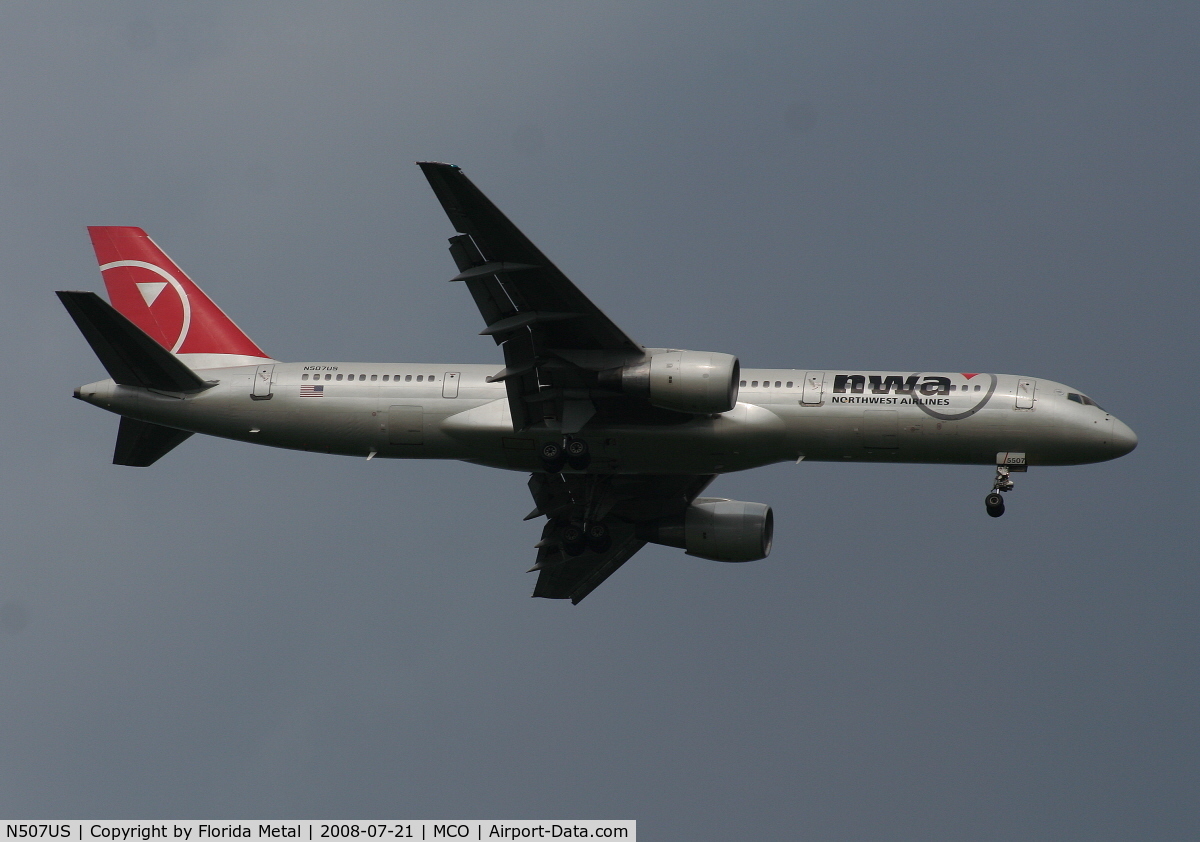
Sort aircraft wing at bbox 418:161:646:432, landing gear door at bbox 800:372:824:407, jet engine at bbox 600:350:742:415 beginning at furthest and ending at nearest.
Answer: landing gear door at bbox 800:372:824:407 < jet engine at bbox 600:350:742:415 < aircraft wing at bbox 418:161:646:432

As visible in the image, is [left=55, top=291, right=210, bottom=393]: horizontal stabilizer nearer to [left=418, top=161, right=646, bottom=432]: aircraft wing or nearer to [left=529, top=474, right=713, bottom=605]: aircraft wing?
[left=418, top=161, right=646, bottom=432]: aircraft wing

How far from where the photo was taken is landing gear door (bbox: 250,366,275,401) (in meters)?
48.0

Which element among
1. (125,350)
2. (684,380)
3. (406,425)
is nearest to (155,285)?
(125,350)

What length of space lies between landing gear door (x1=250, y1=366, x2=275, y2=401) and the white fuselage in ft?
0.14

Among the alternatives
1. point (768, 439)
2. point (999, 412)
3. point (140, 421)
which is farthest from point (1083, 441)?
point (140, 421)

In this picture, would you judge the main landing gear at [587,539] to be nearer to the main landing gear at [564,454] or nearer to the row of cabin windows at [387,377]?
the main landing gear at [564,454]

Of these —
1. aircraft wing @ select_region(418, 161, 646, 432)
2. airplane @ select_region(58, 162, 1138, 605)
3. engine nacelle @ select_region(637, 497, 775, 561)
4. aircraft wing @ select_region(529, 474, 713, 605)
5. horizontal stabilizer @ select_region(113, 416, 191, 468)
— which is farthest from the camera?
engine nacelle @ select_region(637, 497, 775, 561)

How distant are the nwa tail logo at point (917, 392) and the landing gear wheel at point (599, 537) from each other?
9.12 m

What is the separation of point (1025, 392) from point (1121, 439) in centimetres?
312

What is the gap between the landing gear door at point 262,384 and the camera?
47969mm

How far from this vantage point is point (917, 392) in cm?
4566

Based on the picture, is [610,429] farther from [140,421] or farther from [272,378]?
[140,421]

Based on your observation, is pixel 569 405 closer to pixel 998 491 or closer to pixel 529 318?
pixel 529 318

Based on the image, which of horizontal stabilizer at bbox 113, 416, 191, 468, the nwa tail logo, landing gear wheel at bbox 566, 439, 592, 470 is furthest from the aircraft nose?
horizontal stabilizer at bbox 113, 416, 191, 468
